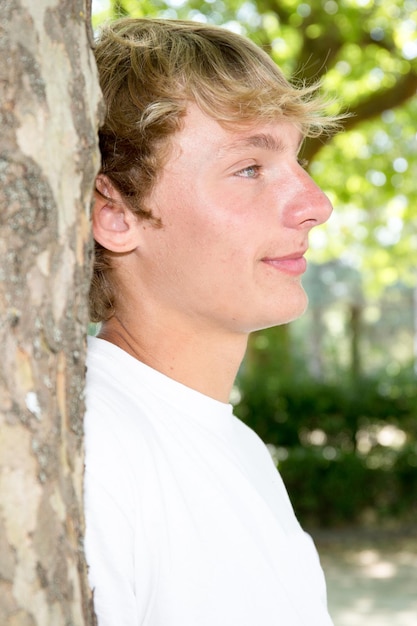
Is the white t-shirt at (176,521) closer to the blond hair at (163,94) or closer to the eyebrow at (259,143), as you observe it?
the blond hair at (163,94)

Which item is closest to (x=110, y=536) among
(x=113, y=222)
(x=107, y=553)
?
(x=107, y=553)

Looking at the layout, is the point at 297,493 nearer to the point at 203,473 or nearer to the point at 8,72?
the point at 203,473

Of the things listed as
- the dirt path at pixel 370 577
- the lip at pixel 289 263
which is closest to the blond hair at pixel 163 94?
the lip at pixel 289 263

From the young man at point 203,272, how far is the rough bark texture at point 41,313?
0.37m

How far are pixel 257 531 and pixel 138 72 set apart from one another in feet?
2.94

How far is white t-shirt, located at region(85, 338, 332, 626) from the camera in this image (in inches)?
53.2

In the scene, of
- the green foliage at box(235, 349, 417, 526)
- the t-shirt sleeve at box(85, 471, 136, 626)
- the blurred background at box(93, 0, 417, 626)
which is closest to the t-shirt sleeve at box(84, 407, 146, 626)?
the t-shirt sleeve at box(85, 471, 136, 626)

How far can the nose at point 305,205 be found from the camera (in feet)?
5.64

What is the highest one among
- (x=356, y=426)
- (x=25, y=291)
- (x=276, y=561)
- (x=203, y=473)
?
(x=25, y=291)

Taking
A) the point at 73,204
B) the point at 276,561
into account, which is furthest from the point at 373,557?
Answer: the point at 73,204

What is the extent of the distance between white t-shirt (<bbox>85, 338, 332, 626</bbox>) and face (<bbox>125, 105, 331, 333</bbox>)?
0.60ft

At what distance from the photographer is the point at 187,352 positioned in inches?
69.9

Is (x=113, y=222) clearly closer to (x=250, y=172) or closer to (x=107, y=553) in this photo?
(x=250, y=172)

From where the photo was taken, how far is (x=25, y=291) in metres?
1.04
